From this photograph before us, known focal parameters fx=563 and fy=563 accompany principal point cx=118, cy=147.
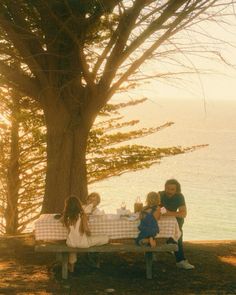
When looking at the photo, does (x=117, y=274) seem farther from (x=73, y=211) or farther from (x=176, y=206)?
(x=176, y=206)

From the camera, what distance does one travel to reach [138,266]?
337 inches

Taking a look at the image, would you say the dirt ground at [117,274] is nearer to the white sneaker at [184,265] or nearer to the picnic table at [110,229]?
the white sneaker at [184,265]

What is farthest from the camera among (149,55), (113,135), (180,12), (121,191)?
(121,191)

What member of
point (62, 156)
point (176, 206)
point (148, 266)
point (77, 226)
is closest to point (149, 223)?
point (148, 266)

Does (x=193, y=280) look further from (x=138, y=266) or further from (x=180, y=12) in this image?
(x=180, y=12)

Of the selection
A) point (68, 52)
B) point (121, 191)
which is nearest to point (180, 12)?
point (68, 52)

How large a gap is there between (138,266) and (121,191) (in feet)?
197

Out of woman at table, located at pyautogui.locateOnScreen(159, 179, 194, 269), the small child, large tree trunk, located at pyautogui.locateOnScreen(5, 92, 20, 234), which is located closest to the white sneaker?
woman at table, located at pyautogui.locateOnScreen(159, 179, 194, 269)

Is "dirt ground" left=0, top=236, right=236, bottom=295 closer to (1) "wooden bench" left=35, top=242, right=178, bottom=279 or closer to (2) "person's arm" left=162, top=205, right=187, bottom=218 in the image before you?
(1) "wooden bench" left=35, top=242, right=178, bottom=279

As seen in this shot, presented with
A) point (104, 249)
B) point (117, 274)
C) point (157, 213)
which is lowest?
point (117, 274)

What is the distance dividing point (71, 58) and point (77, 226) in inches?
125

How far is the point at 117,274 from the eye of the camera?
8070mm

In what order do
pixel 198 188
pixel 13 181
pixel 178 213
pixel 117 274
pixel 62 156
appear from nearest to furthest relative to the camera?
pixel 117 274, pixel 178 213, pixel 62 156, pixel 13 181, pixel 198 188

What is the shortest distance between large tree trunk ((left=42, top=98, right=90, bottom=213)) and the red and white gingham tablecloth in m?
1.70
